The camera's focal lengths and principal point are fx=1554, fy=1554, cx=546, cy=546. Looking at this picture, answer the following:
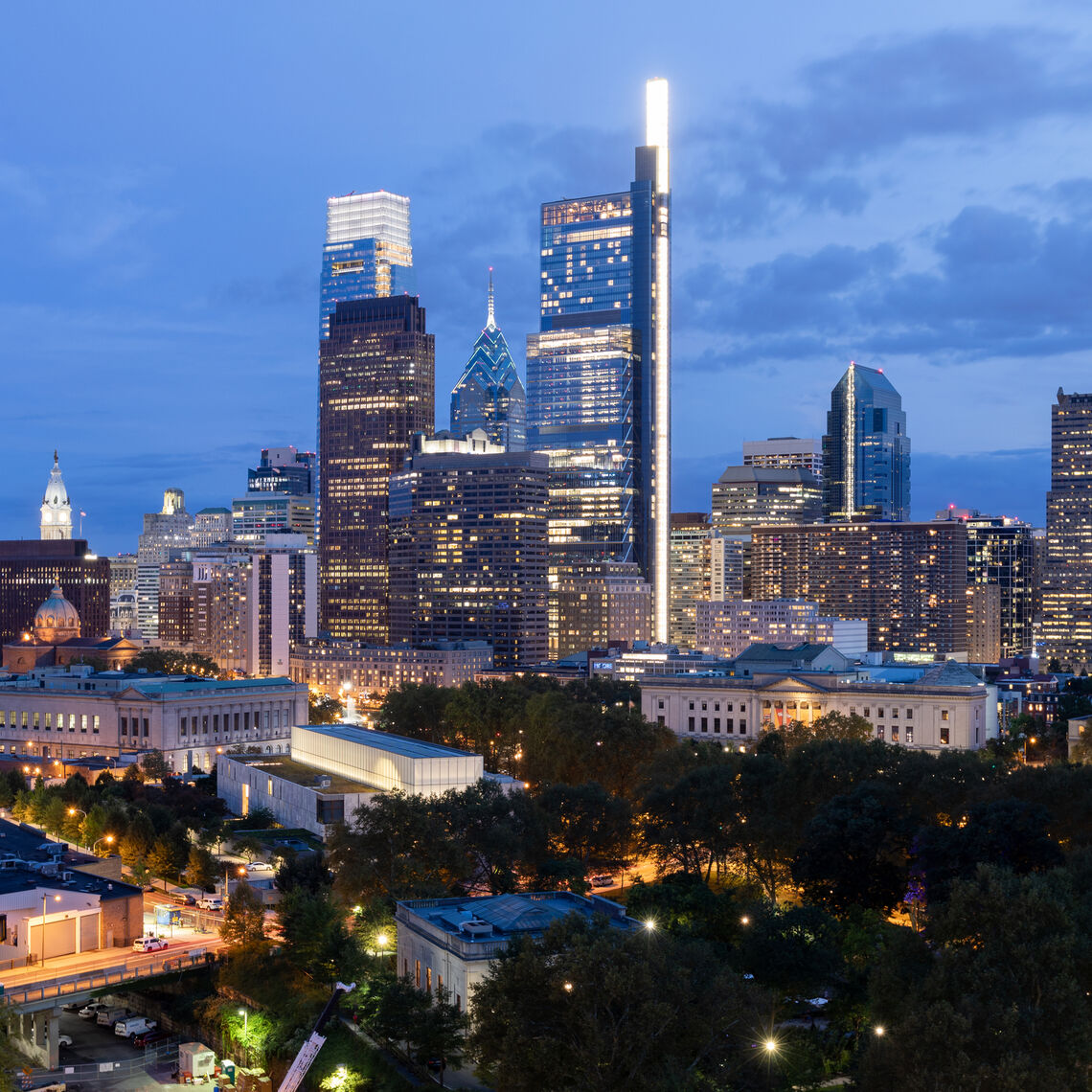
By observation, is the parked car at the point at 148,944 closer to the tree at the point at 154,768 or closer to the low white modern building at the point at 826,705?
the tree at the point at 154,768

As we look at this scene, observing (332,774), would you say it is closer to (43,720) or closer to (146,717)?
(146,717)

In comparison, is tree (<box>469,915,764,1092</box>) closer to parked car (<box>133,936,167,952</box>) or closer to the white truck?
the white truck

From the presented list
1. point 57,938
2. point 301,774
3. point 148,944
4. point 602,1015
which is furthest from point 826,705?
point 602,1015

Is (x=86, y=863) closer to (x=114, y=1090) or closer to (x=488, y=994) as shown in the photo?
(x=114, y=1090)

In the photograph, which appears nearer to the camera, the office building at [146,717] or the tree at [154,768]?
the tree at [154,768]

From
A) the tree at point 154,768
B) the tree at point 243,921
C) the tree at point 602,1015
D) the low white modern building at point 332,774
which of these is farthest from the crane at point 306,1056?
the tree at point 154,768

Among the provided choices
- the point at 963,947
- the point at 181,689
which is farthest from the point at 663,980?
the point at 181,689
